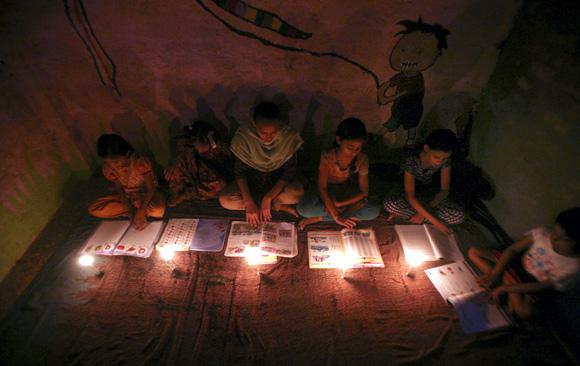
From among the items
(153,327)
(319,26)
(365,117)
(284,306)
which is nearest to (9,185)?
(153,327)

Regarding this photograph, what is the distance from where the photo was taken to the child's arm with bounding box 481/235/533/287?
2.22m

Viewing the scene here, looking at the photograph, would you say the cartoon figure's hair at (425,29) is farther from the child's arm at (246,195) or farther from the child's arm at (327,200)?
the child's arm at (246,195)

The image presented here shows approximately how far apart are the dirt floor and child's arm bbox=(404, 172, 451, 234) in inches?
20.9

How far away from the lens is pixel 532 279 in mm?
2322

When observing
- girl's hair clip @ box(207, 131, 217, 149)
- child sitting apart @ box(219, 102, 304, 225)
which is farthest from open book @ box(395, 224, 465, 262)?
girl's hair clip @ box(207, 131, 217, 149)

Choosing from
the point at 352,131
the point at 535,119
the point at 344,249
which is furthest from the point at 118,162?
the point at 535,119

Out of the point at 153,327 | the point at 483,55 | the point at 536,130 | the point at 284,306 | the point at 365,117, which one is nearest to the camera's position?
the point at 153,327

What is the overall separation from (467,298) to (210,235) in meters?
2.67

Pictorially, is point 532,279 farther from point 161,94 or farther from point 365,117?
point 161,94

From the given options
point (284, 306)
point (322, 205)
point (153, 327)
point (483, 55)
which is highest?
point (483, 55)

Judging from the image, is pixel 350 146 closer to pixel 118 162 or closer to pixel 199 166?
pixel 199 166

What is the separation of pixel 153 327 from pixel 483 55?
4392 millimetres

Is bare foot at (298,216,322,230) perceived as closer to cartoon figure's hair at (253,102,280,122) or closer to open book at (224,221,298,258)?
open book at (224,221,298,258)

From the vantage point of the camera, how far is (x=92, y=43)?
2555 millimetres
